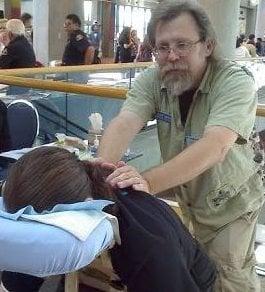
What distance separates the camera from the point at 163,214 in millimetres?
1270

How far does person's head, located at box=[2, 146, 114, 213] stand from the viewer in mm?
1116

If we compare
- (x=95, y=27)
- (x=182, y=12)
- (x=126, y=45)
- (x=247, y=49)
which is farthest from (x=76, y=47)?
(x=95, y=27)

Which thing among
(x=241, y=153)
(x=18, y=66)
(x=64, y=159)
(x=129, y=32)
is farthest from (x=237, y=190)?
(x=129, y=32)

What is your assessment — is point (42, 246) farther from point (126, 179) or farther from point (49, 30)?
point (49, 30)

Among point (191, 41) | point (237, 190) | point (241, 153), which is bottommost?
point (237, 190)

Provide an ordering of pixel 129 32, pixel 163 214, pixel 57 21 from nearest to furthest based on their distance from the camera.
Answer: pixel 163 214
pixel 129 32
pixel 57 21

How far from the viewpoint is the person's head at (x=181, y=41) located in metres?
1.59

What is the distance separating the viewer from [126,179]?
51.9 inches

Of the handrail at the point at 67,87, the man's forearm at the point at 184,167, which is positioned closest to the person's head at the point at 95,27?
the handrail at the point at 67,87

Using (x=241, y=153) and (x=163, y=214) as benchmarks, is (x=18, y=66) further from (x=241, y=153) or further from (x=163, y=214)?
(x=163, y=214)

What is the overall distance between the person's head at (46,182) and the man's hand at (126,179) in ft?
0.33

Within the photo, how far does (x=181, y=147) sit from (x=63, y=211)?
2.47 ft

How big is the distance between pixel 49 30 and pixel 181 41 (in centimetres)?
1094

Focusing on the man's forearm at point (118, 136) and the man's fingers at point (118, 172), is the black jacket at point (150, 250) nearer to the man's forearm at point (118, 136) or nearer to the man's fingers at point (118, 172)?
the man's fingers at point (118, 172)
